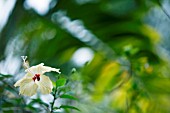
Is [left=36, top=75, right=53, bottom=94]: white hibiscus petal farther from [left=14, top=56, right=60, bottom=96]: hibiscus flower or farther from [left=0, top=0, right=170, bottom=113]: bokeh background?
[left=0, top=0, right=170, bottom=113]: bokeh background

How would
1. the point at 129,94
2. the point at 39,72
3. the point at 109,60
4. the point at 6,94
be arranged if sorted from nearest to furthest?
the point at 39,72 < the point at 6,94 < the point at 129,94 < the point at 109,60

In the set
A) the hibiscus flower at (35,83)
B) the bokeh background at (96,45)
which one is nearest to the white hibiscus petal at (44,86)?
the hibiscus flower at (35,83)

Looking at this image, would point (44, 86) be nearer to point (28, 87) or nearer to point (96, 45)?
point (28, 87)

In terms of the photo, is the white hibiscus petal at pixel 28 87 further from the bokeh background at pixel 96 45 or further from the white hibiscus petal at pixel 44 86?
the bokeh background at pixel 96 45

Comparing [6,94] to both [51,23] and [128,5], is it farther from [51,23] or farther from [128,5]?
[128,5]

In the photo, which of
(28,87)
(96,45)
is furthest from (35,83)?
(96,45)

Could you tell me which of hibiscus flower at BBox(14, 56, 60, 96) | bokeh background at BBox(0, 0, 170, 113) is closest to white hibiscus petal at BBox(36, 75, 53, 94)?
hibiscus flower at BBox(14, 56, 60, 96)

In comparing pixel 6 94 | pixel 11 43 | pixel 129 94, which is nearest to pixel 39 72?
pixel 6 94
